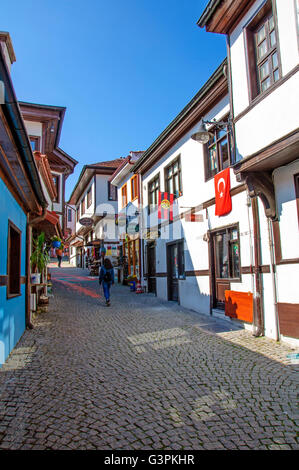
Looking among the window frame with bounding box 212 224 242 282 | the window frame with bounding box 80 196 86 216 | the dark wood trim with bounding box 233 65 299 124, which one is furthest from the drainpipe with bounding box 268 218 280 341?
the window frame with bounding box 80 196 86 216

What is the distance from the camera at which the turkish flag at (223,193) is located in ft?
28.2

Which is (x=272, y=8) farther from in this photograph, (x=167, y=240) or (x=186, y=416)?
(x=167, y=240)

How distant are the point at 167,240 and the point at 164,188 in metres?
2.21

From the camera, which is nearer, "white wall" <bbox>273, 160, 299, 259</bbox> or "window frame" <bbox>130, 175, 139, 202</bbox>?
"white wall" <bbox>273, 160, 299, 259</bbox>

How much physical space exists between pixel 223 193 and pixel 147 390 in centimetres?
569

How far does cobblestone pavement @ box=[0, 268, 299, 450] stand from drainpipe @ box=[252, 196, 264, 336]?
36 centimetres

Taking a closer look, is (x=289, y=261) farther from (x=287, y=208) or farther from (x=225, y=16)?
(x=225, y=16)

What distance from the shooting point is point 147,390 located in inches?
173

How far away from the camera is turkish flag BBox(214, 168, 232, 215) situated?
339 inches

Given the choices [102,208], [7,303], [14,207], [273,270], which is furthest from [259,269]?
[102,208]

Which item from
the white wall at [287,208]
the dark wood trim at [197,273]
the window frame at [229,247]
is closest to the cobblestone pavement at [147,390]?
the window frame at [229,247]

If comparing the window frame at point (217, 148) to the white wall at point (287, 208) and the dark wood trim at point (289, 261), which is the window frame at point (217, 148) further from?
the dark wood trim at point (289, 261)

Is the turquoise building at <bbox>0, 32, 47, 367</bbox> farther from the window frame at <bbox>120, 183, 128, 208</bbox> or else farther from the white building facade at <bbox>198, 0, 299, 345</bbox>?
the window frame at <bbox>120, 183, 128, 208</bbox>

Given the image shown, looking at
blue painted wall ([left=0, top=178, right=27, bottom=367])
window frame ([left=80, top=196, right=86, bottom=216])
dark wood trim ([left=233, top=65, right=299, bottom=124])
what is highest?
window frame ([left=80, top=196, right=86, bottom=216])
